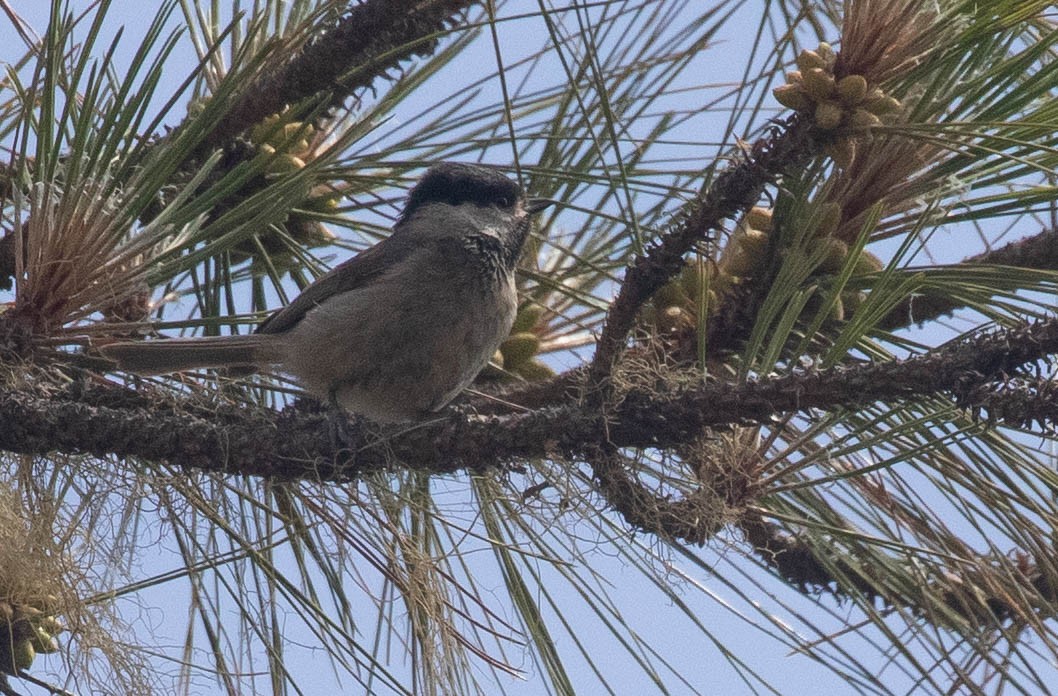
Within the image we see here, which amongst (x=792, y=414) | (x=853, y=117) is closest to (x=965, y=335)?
(x=792, y=414)

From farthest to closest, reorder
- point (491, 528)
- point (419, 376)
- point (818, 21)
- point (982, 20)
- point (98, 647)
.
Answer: point (419, 376)
point (818, 21)
point (491, 528)
point (98, 647)
point (982, 20)

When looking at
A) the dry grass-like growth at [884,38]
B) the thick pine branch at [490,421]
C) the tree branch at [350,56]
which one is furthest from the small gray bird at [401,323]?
the dry grass-like growth at [884,38]

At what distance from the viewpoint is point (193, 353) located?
3309 mm

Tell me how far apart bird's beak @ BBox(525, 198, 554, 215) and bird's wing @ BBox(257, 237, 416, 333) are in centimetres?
46

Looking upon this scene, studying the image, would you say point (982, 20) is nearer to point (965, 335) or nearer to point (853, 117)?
point (853, 117)

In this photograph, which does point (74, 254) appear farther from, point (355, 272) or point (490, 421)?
point (355, 272)

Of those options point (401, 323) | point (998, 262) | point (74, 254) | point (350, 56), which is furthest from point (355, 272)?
point (998, 262)

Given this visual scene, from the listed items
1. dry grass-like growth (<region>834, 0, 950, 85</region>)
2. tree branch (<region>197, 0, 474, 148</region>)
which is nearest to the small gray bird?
tree branch (<region>197, 0, 474, 148</region>)

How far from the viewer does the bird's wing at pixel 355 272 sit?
11.2ft

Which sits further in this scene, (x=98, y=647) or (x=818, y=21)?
(x=818, y=21)

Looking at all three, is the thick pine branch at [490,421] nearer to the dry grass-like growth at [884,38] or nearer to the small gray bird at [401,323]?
the dry grass-like growth at [884,38]

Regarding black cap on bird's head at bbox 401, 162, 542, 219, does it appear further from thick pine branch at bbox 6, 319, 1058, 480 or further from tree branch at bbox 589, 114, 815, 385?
tree branch at bbox 589, 114, 815, 385

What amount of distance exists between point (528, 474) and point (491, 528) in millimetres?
474

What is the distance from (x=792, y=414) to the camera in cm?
188
